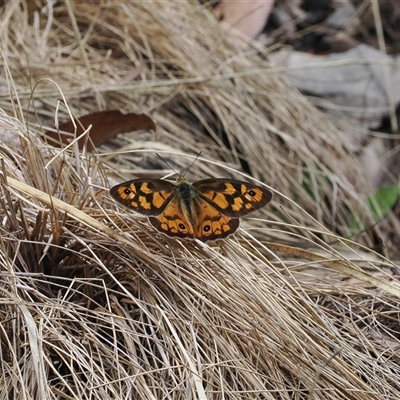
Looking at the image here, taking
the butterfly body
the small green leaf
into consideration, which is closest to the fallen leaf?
the butterfly body

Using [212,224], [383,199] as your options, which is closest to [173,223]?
[212,224]

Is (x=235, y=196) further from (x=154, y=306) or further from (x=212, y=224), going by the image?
(x=154, y=306)

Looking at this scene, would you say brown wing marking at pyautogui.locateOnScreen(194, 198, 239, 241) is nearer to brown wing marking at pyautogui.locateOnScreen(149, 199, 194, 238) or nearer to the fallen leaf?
brown wing marking at pyautogui.locateOnScreen(149, 199, 194, 238)

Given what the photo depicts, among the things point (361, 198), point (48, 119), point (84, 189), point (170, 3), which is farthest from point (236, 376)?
point (170, 3)

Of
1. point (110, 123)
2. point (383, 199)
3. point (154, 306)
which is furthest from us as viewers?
point (383, 199)

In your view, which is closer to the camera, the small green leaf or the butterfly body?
the butterfly body

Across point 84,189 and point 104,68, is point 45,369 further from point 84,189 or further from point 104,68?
point 104,68
